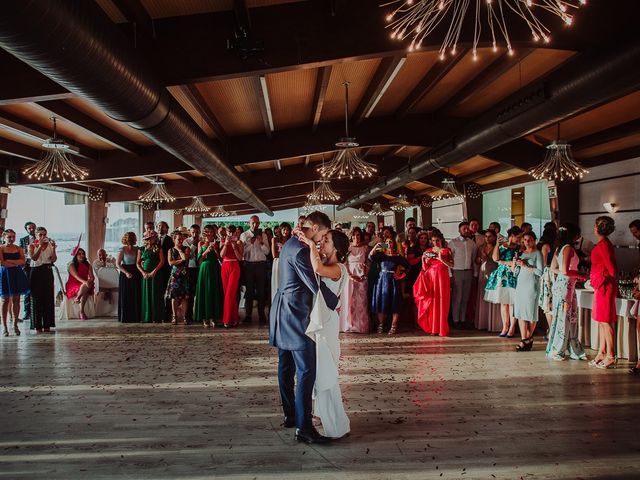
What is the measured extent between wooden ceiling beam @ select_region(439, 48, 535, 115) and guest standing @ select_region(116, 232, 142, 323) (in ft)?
18.7

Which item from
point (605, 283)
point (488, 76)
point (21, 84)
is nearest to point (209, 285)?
point (21, 84)

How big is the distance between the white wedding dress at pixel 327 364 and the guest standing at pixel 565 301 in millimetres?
3344

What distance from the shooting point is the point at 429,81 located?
7.29 meters

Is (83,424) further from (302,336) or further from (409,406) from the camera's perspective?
(409,406)

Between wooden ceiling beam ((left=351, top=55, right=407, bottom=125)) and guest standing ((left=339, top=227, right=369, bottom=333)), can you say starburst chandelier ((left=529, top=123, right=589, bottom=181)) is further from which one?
guest standing ((left=339, top=227, right=369, bottom=333))

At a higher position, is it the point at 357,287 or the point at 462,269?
the point at 462,269

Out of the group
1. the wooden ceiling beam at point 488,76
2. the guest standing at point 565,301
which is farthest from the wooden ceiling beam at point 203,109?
the guest standing at point 565,301

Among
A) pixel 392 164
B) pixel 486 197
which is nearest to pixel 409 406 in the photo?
pixel 392 164

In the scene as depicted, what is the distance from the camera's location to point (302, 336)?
3400 mm

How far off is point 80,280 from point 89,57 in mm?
6983

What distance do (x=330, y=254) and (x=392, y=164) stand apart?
38.4 ft

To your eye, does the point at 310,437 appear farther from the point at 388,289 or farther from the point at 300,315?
the point at 388,289

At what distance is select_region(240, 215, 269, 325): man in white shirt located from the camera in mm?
8914

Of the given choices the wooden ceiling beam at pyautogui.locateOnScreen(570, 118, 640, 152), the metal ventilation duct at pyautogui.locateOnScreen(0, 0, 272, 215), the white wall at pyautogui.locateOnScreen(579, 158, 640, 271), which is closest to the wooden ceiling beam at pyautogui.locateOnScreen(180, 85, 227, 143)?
the metal ventilation duct at pyautogui.locateOnScreen(0, 0, 272, 215)
